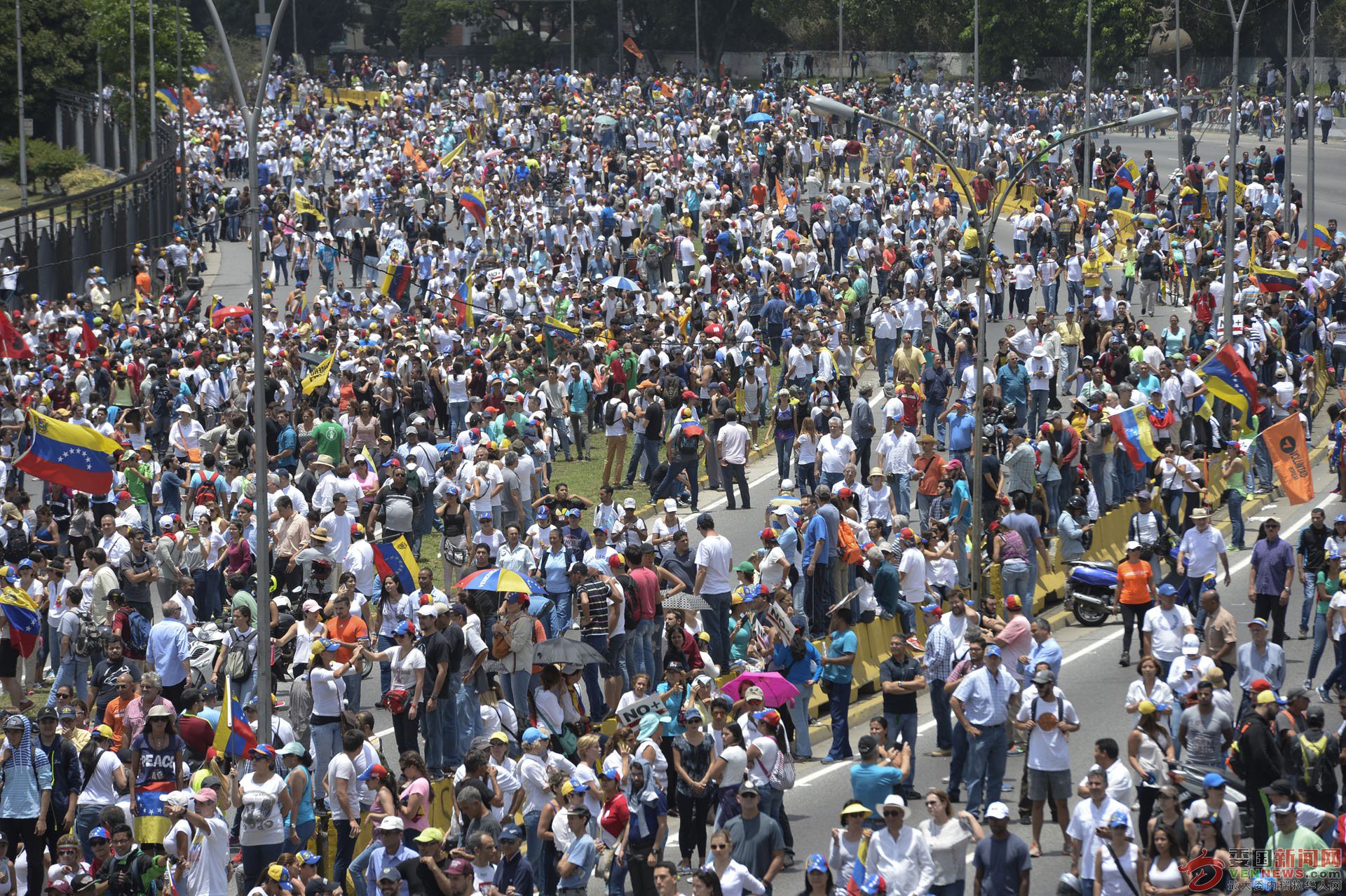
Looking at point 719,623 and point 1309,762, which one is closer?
point 1309,762

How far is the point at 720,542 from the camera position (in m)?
19.7

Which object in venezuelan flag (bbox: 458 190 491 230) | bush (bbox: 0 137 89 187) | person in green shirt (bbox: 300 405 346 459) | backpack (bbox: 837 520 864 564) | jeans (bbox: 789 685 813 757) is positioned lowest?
jeans (bbox: 789 685 813 757)

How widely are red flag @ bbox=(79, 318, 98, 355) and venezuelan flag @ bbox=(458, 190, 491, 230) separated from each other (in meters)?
10.4

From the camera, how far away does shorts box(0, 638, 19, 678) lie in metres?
19.8

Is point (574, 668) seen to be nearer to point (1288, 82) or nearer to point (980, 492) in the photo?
point (980, 492)

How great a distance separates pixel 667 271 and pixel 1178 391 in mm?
16105

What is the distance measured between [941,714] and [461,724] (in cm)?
430

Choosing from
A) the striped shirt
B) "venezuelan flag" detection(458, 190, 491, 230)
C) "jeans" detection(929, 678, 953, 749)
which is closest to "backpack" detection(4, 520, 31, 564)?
"jeans" detection(929, 678, 953, 749)

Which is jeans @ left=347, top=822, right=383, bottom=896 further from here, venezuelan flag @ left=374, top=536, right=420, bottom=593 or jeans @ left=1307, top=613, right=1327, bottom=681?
jeans @ left=1307, top=613, right=1327, bottom=681

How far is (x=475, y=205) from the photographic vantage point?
42375 mm

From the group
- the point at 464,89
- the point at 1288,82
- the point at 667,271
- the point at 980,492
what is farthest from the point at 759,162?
the point at 980,492

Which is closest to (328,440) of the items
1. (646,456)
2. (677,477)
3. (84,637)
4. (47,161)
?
(677,477)

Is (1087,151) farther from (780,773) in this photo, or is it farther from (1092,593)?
(780,773)

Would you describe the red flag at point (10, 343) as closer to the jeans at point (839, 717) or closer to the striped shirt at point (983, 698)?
the jeans at point (839, 717)
